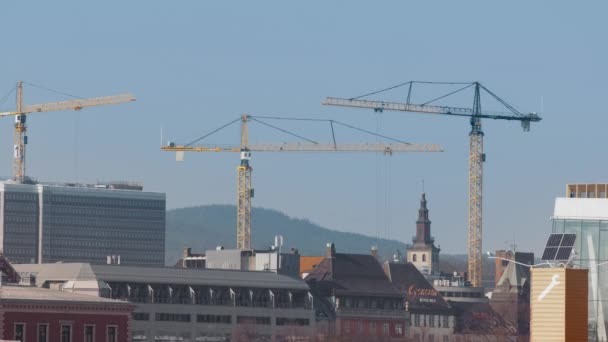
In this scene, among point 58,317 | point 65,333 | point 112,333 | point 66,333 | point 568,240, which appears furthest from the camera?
point 112,333

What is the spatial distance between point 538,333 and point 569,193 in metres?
29.5

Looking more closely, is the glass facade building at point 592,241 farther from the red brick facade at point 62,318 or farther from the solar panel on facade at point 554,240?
the red brick facade at point 62,318

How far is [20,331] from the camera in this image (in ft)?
618

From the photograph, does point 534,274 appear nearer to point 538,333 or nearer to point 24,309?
point 538,333

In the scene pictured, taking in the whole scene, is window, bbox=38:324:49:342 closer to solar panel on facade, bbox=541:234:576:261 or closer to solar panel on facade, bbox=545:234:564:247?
solar panel on facade, bbox=545:234:564:247

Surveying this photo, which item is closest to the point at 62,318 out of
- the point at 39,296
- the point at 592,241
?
the point at 39,296

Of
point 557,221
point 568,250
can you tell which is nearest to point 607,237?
point 557,221

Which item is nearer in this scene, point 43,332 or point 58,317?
point 43,332

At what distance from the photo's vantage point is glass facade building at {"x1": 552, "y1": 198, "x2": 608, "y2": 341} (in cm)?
13088

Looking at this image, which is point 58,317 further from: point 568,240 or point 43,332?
point 568,240

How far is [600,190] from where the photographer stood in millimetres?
138000

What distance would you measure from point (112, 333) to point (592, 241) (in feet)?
245

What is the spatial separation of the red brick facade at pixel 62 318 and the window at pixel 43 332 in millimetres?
145

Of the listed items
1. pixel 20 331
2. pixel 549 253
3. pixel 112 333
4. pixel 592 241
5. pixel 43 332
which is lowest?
pixel 112 333
